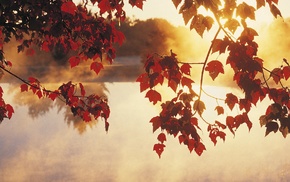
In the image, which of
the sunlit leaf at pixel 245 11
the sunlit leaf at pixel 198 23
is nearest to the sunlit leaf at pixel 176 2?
the sunlit leaf at pixel 198 23

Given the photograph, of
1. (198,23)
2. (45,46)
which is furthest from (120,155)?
(198,23)

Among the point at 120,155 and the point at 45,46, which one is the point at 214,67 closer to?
the point at 45,46

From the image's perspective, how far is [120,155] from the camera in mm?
8766

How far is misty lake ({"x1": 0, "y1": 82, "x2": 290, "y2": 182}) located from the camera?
24.6ft

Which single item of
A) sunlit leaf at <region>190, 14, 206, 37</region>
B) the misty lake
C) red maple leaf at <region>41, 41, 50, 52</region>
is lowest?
the misty lake

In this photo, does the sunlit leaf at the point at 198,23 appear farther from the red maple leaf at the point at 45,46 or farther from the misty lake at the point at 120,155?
the misty lake at the point at 120,155

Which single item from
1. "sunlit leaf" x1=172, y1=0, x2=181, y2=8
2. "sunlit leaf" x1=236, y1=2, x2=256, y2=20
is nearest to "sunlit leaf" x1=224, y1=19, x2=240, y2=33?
"sunlit leaf" x1=236, y1=2, x2=256, y2=20

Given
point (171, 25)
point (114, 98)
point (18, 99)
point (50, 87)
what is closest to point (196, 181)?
point (114, 98)

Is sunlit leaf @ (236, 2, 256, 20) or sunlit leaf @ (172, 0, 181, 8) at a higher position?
sunlit leaf @ (236, 2, 256, 20)

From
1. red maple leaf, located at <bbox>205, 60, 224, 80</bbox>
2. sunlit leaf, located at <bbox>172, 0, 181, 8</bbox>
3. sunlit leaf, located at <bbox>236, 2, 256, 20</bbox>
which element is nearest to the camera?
sunlit leaf, located at <bbox>172, 0, 181, 8</bbox>

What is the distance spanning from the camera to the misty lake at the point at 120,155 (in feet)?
24.6

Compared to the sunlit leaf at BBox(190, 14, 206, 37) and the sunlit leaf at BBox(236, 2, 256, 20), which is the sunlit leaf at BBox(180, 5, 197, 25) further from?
the sunlit leaf at BBox(236, 2, 256, 20)

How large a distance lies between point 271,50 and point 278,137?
1341cm

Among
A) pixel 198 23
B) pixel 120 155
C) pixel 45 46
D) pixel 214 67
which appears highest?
pixel 45 46
